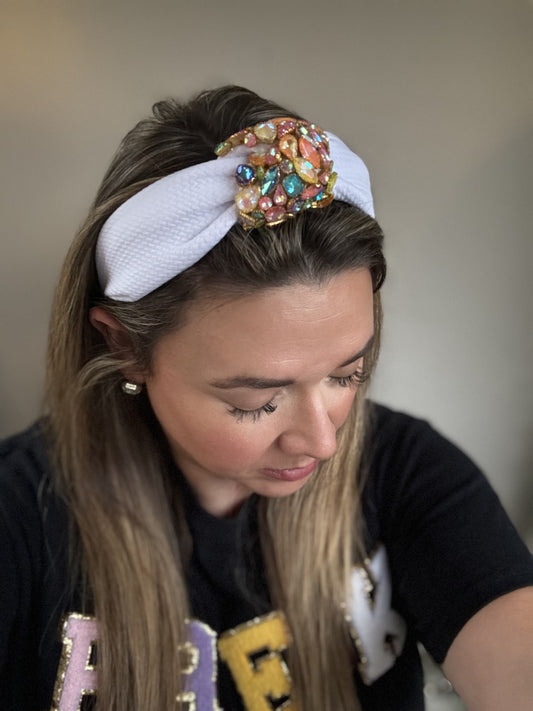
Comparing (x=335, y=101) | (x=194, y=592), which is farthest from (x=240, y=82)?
(x=194, y=592)

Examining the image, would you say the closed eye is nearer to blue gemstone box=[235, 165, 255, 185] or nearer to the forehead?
the forehead

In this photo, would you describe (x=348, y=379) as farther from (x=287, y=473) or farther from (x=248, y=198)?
(x=248, y=198)

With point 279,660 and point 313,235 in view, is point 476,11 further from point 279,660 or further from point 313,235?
point 279,660

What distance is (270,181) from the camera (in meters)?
0.62

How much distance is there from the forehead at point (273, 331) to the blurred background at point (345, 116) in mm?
485

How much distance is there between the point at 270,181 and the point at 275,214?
1.2 inches

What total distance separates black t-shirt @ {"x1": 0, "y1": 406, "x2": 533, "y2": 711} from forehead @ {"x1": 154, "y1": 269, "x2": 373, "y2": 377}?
0.28 meters

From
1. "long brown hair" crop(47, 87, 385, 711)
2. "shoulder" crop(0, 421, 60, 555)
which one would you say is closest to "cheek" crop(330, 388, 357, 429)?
"long brown hair" crop(47, 87, 385, 711)

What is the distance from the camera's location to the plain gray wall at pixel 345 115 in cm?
99

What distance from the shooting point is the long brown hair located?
694mm

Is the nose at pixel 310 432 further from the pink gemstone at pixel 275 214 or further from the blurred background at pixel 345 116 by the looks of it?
the blurred background at pixel 345 116

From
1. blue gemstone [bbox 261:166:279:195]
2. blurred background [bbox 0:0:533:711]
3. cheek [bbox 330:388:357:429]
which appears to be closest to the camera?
blue gemstone [bbox 261:166:279:195]

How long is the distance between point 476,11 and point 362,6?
0.54 ft

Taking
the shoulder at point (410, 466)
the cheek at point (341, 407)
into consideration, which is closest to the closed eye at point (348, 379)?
the cheek at point (341, 407)
